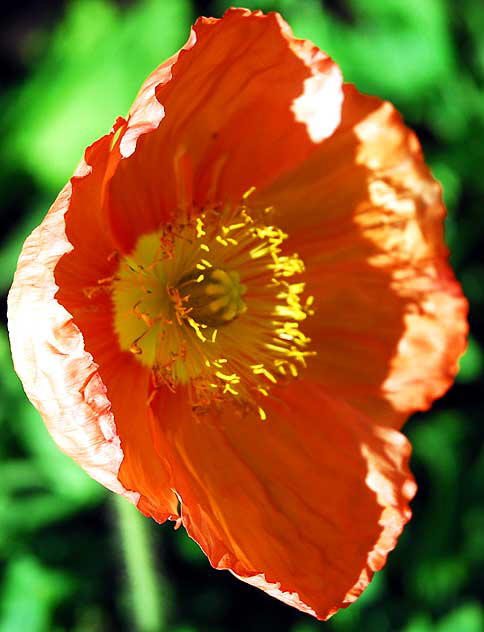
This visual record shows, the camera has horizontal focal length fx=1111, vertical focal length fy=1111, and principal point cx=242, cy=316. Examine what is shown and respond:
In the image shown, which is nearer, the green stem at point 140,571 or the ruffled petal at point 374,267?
the ruffled petal at point 374,267

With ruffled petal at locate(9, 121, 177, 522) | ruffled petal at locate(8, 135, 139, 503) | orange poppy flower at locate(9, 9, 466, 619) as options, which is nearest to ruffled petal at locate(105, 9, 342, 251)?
orange poppy flower at locate(9, 9, 466, 619)

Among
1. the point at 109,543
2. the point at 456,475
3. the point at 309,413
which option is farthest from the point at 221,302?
the point at 456,475

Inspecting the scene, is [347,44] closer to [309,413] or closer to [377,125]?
[377,125]

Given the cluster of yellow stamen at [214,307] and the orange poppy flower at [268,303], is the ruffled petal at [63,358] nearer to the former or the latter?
the orange poppy flower at [268,303]

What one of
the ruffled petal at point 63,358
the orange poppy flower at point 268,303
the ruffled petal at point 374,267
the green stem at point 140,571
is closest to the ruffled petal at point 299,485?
the orange poppy flower at point 268,303

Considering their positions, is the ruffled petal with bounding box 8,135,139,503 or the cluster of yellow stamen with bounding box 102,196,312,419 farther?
the cluster of yellow stamen with bounding box 102,196,312,419

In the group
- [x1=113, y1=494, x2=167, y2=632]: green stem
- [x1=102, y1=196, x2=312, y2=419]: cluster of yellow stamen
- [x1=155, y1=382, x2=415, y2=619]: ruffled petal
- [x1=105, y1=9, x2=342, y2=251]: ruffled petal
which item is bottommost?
[x1=113, y1=494, x2=167, y2=632]: green stem

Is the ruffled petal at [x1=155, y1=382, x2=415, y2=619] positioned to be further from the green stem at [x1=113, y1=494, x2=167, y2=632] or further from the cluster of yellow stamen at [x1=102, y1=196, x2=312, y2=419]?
the green stem at [x1=113, y1=494, x2=167, y2=632]
